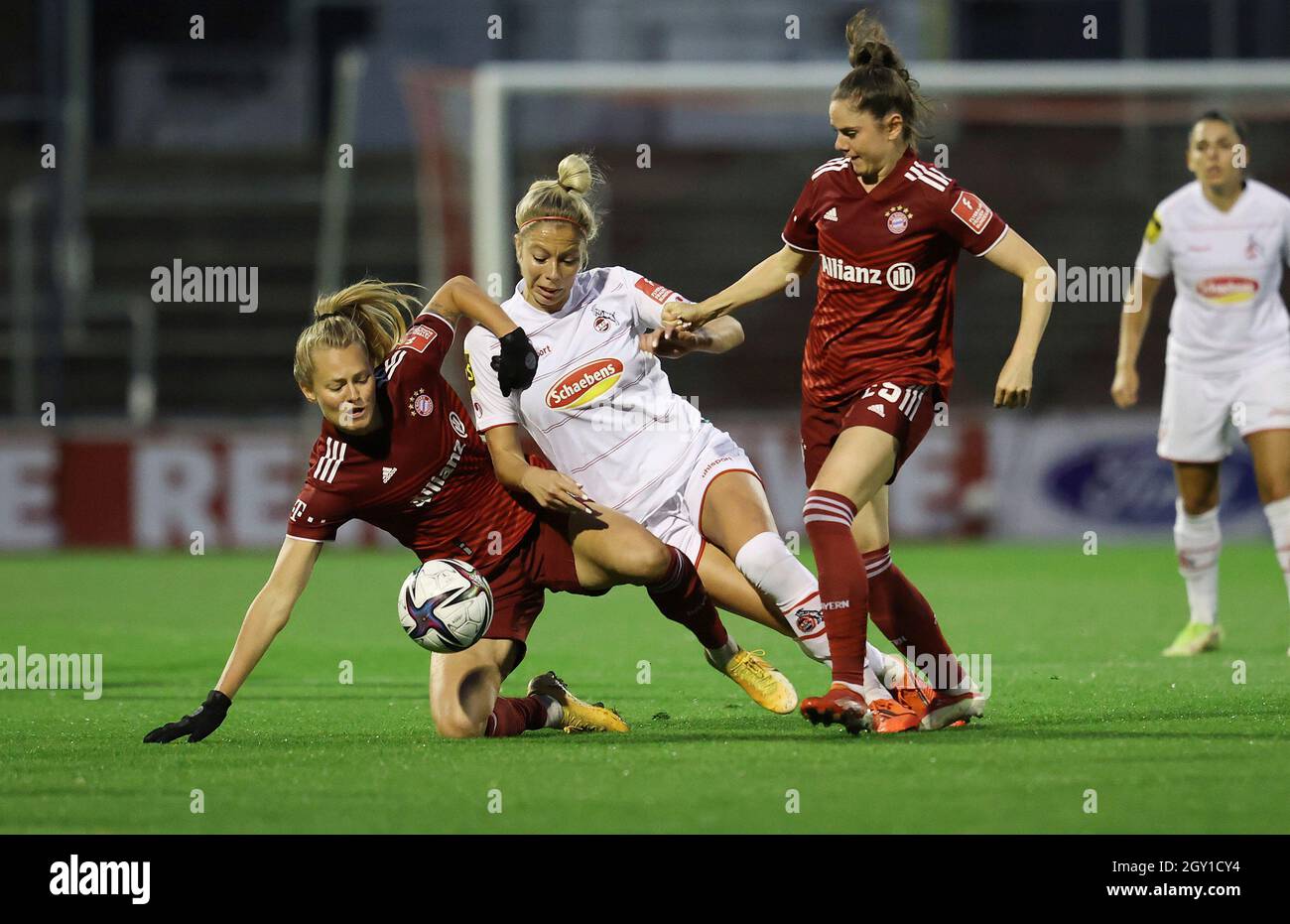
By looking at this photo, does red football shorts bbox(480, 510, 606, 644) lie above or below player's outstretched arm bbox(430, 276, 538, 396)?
below

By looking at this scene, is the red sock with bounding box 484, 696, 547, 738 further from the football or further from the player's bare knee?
the player's bare knee

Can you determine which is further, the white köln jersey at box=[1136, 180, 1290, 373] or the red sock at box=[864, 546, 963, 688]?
the white köln jersey at box=[1136, 180, 1290, 373]

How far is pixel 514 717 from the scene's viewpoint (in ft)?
20.2

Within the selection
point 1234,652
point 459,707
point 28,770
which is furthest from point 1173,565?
point 28,770

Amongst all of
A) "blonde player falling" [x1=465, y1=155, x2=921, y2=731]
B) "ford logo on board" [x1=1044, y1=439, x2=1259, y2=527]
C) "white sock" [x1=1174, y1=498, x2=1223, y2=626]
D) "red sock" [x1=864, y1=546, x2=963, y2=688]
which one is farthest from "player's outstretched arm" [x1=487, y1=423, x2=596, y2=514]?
"ford logo on board" [x1=1044, y1=439, x2=1259, y2=527]

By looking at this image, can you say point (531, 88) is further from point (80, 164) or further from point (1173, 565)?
point (80, 164)

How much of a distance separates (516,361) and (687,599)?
3.33ft

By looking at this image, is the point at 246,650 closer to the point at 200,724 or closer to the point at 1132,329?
the point at 200,724

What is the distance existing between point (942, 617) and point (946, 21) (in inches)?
501

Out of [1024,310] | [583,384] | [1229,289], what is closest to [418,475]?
[583,384]

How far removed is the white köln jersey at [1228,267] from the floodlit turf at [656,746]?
141cm

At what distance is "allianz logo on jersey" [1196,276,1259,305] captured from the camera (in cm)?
859

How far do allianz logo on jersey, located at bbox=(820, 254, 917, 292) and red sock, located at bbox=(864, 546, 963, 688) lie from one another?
90 cm

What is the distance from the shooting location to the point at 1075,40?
2261 centimetres
